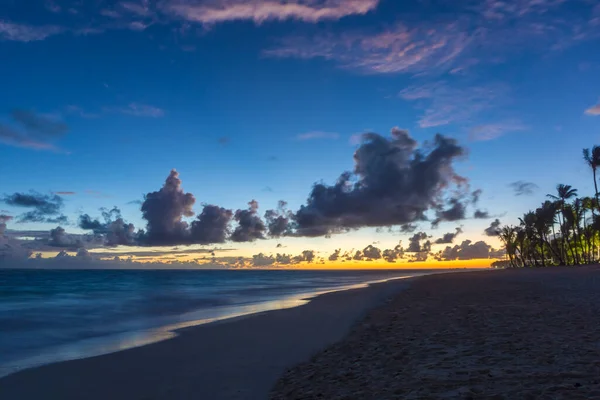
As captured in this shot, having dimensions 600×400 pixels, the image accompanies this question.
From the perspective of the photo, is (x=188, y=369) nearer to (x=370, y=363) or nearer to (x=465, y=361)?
(x=370, y=363)

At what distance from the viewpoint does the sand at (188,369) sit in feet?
27.0

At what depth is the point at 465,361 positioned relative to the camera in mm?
7629

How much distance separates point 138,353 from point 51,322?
14426 mm

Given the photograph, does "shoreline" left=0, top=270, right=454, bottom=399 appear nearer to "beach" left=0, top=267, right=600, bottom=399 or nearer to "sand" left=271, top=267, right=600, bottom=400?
"beach" left=0, top=267, right=600, bottom=399

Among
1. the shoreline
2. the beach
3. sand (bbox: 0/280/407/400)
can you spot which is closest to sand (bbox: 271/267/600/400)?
the beach

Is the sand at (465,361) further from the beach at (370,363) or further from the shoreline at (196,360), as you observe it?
the shoreline at (196,360)

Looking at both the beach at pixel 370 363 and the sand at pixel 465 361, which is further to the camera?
the beach at pixel 370 363

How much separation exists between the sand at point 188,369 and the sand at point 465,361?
0.93 meters

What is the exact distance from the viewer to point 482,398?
5531mm

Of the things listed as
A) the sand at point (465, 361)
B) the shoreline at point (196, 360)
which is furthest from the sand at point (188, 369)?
the sand at point (465, 361)

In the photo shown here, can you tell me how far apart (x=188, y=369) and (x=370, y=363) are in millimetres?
4390

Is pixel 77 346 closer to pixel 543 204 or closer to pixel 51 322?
pixel 51 322

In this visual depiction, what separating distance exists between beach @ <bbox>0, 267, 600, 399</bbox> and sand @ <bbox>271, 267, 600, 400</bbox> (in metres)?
0.02

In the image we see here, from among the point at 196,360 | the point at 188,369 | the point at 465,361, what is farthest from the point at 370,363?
the point at 196,360
